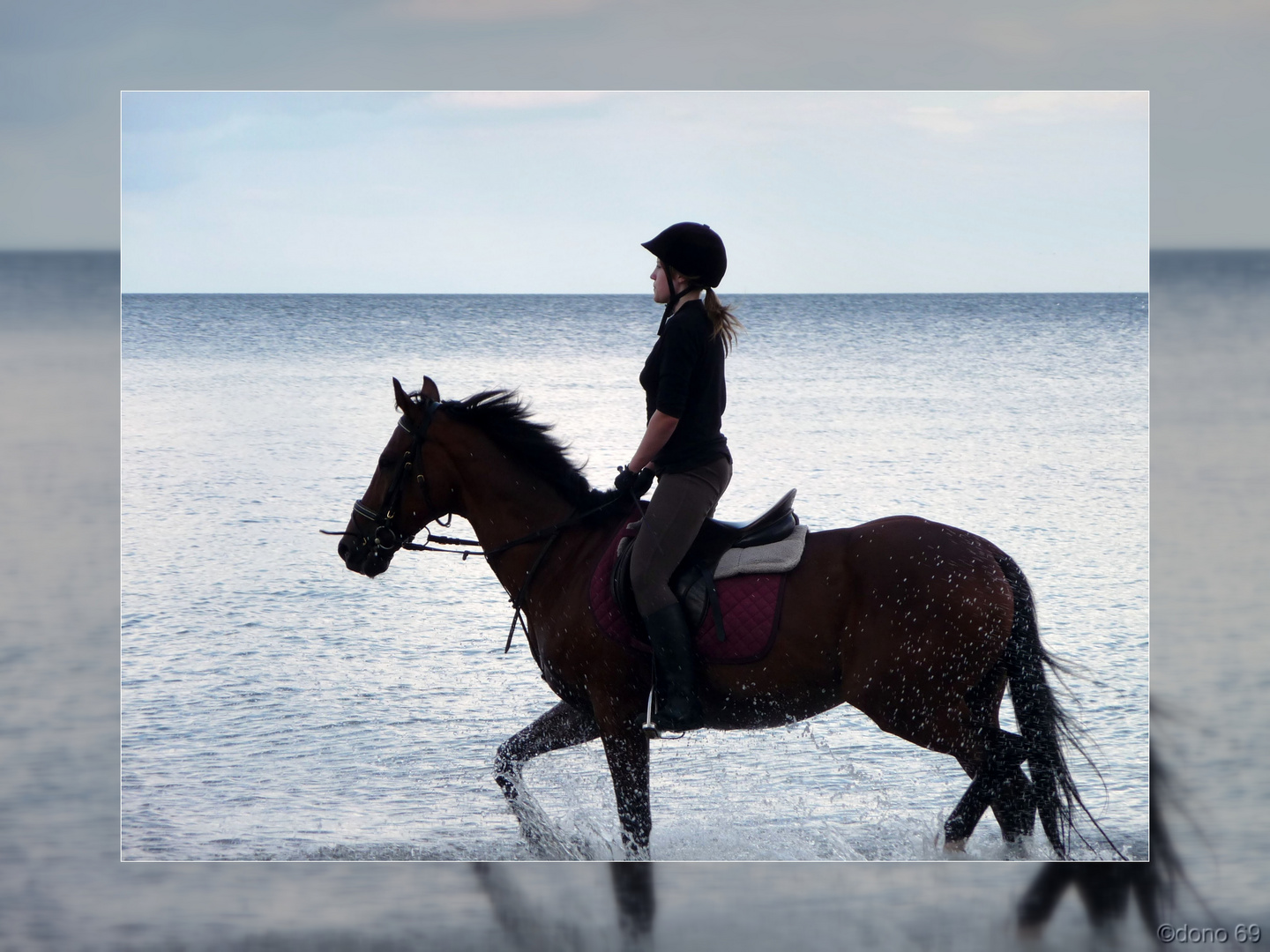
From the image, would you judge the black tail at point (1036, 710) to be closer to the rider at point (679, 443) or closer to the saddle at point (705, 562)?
the saddle at point (705, 562)

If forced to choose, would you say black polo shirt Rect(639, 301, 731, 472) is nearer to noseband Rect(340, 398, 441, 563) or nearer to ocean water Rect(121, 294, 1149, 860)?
ocean water Rect(121, 294, 1149, 860)

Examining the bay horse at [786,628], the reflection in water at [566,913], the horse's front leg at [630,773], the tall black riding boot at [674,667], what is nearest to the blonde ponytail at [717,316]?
the bay horse at [786,628]

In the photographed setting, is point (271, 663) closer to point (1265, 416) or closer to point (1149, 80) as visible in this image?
point (1149, 80)

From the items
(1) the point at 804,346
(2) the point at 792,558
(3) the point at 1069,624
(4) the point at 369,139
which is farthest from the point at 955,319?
(2) the point at 792,558

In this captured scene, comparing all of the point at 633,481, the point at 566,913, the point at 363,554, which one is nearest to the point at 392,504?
the point at 363,554

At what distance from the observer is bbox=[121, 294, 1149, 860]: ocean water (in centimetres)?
455

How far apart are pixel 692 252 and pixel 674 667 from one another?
1.17 meters

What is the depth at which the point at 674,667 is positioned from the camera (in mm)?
3600

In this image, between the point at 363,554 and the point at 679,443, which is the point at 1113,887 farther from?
the point at 363,554

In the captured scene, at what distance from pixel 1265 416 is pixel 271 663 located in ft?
17.6

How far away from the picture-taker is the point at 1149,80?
4578mm

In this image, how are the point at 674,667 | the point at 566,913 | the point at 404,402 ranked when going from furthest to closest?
the point at 566,913 < the point at 404,402 < the point at 674,667

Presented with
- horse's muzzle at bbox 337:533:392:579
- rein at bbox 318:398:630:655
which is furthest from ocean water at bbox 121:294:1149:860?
horse's muzzle at bbox 337:533:392:579

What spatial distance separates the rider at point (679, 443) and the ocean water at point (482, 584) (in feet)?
0.82
